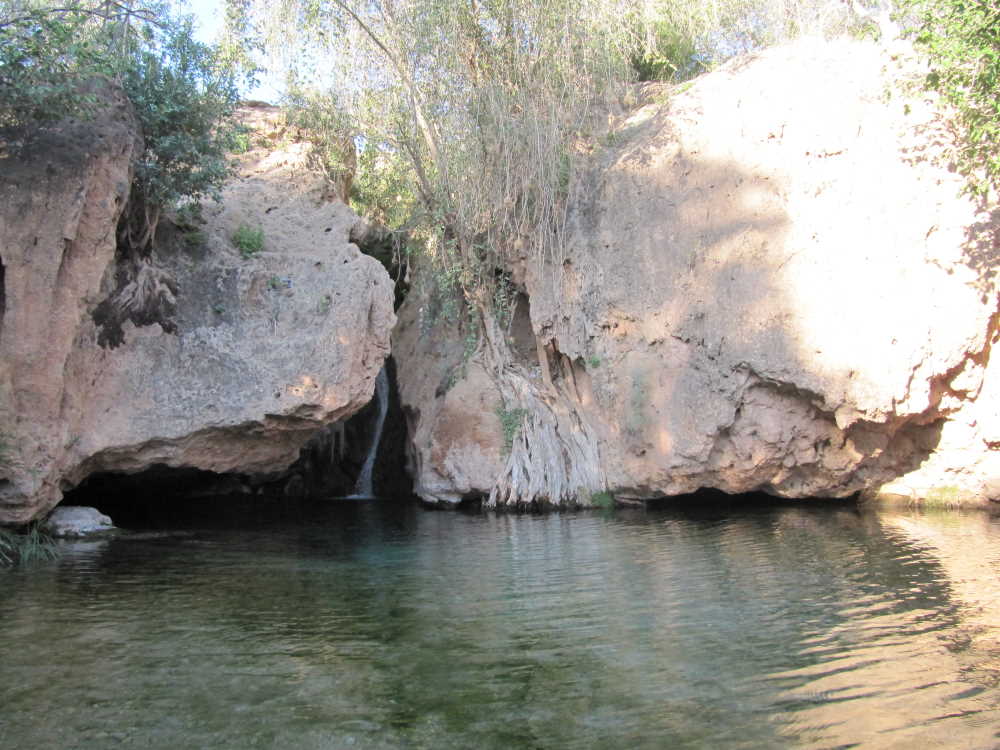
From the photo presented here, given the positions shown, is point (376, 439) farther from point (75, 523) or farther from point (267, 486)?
point (75, 523)

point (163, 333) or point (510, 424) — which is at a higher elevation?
point (163, 333)

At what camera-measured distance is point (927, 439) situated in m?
14.4

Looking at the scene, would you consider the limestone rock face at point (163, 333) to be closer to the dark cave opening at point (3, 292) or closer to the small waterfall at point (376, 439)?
the dark cave opening at point (3, 292)

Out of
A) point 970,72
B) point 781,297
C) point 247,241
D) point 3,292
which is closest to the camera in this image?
point 3,292

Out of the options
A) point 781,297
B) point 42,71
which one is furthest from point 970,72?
point 42,71

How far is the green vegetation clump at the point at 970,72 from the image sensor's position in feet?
37.1

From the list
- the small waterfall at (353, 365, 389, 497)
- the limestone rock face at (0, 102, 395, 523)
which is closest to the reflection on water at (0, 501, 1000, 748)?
the limestone rock face at (0, 102, 395, 523)

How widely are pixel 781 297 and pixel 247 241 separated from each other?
980cm

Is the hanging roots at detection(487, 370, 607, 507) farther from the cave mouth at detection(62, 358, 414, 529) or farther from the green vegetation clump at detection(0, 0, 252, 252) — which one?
the green vegetation clump at detection(0, 0, 252, 252)

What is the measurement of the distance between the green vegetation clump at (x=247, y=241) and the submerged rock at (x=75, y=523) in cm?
525

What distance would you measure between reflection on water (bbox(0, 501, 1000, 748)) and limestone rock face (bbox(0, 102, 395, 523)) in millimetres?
1898

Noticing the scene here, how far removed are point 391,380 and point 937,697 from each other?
56.1 ft

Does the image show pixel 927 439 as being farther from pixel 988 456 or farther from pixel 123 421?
pixel 123 421

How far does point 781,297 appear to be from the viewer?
571 inches
